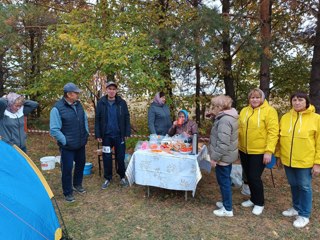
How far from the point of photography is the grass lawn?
298 cm

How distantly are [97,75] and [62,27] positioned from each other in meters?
1.14

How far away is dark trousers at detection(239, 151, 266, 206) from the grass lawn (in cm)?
20

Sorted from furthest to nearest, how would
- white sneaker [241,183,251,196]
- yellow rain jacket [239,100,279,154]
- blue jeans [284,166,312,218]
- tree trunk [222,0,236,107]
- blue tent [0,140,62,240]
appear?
tree trunk [222,0,236,107] → white sneaker [241,183,251,196] → yellow rain jacket [239,100,279,154] → blue jeans [284,166,312,218] → blue tent [0,140,62,240]

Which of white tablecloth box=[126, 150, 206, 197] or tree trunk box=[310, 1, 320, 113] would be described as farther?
tree trunk box=[310, 1, 320, 113]

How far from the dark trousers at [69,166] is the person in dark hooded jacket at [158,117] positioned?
3.80 ft

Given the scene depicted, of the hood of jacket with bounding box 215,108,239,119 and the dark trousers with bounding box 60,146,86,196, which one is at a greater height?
the hood of jacket with bounding box 215,108,239,119

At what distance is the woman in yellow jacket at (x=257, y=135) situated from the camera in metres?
3.09

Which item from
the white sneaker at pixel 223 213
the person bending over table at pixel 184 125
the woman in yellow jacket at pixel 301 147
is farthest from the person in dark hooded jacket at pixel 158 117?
the woman in yellow jacket at pixel 301 147

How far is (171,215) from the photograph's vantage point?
134 inches

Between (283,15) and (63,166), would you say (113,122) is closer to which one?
(63,166)

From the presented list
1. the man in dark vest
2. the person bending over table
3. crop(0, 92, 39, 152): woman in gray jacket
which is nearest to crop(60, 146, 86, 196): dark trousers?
the man in dark vest

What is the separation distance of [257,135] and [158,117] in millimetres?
1726

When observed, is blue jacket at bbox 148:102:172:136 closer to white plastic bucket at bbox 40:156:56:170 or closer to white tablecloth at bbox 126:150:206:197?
white tablecloth at bbox 126:150:206:197

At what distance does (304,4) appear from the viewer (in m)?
5.13
